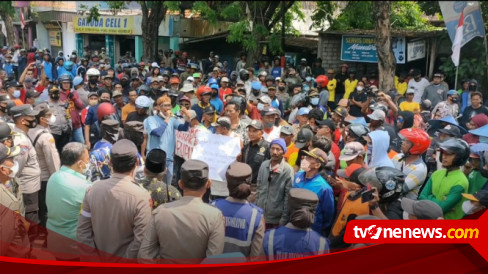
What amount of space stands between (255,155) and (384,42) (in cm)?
199

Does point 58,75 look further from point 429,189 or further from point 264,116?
point 429,189

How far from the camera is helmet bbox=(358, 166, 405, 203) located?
101 inches

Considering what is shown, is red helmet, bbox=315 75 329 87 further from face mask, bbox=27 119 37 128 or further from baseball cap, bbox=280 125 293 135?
face mask, bbox=27 119 37 128

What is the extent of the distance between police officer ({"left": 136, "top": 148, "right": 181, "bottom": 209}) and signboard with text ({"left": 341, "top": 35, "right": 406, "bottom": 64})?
1471 millimetres

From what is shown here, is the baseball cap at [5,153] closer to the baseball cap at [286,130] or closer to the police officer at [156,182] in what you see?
the police officer at [156,182]

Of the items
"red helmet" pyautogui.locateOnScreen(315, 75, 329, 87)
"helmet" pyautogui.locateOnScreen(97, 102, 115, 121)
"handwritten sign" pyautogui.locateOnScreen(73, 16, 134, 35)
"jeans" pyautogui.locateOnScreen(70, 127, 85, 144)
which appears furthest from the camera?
"red helmet" pyautogui.locateOnScreen(315, 75, 329, 87)

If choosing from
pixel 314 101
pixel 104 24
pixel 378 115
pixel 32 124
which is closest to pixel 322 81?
pixel 314 101

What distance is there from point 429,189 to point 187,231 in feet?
4.98

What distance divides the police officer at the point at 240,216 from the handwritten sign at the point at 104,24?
1136 millimetres

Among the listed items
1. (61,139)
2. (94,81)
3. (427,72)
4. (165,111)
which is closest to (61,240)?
(427,72)

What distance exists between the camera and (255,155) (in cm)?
424

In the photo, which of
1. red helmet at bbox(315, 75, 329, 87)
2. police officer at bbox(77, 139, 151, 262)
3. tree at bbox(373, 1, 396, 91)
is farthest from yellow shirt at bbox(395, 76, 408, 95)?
red helmet at bbox(315, 75, 329, 87)

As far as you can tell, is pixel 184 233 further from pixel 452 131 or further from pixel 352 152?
pixel 452 131

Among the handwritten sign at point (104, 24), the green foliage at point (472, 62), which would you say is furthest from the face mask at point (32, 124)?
the green foliage at point (472, 62)
